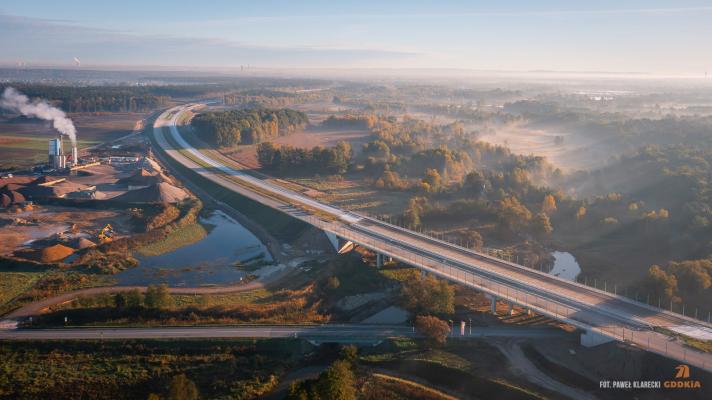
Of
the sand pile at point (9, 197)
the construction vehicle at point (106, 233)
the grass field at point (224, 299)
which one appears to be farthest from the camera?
the sand pile at point (9, 197)

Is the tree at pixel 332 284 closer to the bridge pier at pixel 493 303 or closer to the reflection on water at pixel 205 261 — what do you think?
the reflection on water at pixel 205 261

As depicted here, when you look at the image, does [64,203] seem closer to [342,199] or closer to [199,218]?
[199,218]

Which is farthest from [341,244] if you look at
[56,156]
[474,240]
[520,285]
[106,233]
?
[56,156]

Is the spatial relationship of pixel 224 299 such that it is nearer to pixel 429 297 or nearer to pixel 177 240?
pixel 429 297

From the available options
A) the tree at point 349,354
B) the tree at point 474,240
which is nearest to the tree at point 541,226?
the tree at point 474,240

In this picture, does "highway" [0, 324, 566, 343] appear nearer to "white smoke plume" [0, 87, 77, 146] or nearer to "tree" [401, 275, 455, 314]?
"tree" [401, 275, 455, 314]

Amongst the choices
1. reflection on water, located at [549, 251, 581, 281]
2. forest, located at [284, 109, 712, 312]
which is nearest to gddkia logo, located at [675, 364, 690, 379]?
forest, located at [284, 109, 712, 312]

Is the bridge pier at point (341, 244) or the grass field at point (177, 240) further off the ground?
the bridge pier at point (341, 244)
